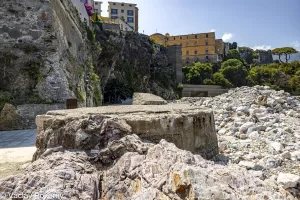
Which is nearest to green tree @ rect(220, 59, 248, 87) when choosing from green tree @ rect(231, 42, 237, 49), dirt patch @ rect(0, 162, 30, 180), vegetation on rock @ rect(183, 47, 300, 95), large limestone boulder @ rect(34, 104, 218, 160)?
vegetation on rock @ rect(183, 47, 300, 95)

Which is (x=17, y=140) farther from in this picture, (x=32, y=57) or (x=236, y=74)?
(x=236, y=74)

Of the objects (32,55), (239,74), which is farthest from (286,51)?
(32,55)

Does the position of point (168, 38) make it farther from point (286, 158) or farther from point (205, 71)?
point (286, 158)

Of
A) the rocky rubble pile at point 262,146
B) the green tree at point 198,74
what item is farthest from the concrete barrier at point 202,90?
the rocky rubble pile at point 262,146

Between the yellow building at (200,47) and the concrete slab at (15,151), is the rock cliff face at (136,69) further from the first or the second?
the concrete slab at (15,151)

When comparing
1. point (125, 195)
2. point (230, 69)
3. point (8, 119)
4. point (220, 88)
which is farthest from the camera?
point (230, 69)

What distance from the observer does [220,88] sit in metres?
42.5

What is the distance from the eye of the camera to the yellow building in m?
57.7

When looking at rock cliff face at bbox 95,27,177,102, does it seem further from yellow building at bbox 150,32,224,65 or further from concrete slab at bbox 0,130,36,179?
concrete slab at bbox 0,130,36,179

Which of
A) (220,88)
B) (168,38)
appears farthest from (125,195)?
(168,38)

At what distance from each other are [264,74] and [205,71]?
31.7ft

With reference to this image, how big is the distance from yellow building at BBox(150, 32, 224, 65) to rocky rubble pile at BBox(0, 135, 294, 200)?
56.9m

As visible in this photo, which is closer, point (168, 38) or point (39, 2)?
point (39, 2)

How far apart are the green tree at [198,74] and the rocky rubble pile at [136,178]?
44.5 meters
